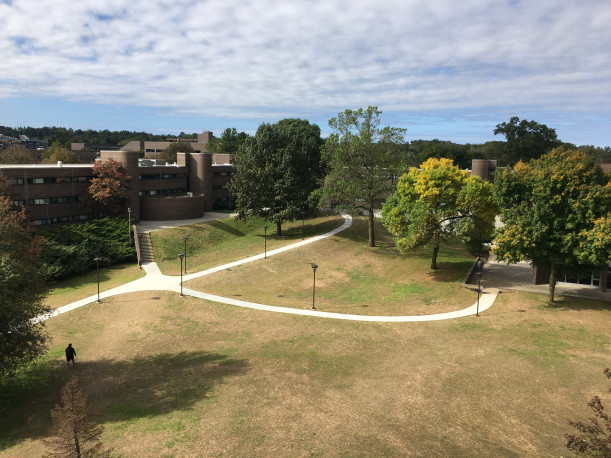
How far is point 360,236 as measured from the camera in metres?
56.8

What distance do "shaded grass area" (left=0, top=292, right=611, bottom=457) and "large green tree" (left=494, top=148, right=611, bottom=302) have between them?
179 inches

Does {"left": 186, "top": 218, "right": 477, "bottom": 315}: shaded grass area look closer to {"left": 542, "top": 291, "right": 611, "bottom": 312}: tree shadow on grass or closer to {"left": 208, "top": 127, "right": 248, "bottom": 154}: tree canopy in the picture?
{"left": 542, "top": 291, "right": 611, "bottom": 312}: tree shadow on grass

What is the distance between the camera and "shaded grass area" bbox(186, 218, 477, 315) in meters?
35.3

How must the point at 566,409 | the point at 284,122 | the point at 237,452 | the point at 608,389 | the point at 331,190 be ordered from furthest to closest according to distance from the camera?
the point at 284,122
the point at 331,190
the point at 608,389
the point at 566,409
the point at 237,452

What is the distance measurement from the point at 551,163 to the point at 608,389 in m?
17.3

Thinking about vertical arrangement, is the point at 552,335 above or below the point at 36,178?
below

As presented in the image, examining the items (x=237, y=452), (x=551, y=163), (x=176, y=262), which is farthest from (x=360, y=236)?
(x=237, y=452)

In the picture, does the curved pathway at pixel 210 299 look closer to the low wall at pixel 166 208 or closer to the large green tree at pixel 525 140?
the low wall at pixel 166 208

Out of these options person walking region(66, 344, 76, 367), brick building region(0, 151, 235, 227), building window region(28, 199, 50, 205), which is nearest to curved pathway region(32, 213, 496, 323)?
person walking region(66, 344, 76, 367)

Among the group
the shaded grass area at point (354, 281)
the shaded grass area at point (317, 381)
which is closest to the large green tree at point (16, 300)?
Answer: the shaded grass area at point (317, 381)

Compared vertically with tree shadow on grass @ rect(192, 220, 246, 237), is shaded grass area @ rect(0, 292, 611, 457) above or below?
Result: below

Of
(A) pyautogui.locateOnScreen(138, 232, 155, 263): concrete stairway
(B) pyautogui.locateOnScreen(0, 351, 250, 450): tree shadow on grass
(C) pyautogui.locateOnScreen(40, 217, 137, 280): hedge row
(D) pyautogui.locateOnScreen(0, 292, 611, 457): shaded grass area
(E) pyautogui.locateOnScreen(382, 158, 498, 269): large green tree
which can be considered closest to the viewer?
(D) pyautogui.locateOnScreen(0, 292, 611, 457): shaded grass area

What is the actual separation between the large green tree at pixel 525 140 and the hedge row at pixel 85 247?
3593 inches

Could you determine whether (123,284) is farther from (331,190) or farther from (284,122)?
(284,122)
